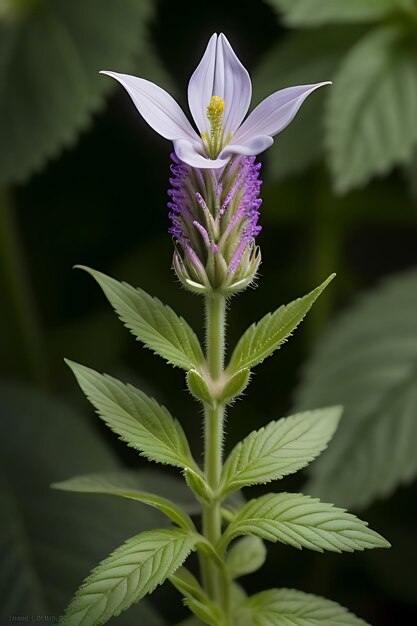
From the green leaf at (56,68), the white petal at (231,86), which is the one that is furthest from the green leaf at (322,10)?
the white petal at (231,86)

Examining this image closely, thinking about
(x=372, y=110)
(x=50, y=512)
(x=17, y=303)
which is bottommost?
(x=50, y=512)

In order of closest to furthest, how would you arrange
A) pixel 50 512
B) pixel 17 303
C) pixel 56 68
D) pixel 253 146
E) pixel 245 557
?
pixel 253 146 → pixel 245 557 → pixel 50 512 → pixel 56 68 → pixel 17 303

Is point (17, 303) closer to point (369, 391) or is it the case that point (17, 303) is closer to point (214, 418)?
point (369, 391)

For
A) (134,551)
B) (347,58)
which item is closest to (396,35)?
(347,58)

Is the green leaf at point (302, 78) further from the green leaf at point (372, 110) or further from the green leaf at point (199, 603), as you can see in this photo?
the green leaf at point (199, 603)

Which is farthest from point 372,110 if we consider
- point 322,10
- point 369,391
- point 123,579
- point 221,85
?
point 123,579
